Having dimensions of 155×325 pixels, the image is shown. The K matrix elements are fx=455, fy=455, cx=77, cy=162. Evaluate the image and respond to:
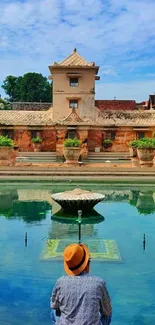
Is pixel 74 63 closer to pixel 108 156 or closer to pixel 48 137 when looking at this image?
pixel 48 137

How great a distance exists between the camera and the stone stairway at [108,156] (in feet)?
107

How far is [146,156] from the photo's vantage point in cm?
2330

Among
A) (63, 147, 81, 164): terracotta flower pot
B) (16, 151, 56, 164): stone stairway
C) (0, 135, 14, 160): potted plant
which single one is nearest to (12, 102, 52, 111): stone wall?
(16, 151, 56, 164): stone stairway

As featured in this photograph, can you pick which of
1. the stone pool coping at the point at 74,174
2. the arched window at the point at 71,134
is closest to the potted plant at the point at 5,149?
the stone pool coping at the point at 74,174

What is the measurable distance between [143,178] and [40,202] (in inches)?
261

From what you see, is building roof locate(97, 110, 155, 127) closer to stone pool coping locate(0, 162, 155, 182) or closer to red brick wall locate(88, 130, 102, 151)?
red brick wall locate(88, 130, 102, 151)

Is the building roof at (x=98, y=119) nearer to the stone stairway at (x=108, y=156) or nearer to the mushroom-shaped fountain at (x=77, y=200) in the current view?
the stone stairway at (x=108, y=156)

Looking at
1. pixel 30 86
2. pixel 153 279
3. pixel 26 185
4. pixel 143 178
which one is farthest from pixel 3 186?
pixel 30 86

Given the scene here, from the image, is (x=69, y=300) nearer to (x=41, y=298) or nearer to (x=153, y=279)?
(x=41, y=298)

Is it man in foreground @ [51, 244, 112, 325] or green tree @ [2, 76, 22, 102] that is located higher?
green tree @ [2, 76, 22, 102]

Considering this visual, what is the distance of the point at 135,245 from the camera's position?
9.53 metres

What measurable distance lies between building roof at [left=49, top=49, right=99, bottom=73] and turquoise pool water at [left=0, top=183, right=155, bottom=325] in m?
23.0

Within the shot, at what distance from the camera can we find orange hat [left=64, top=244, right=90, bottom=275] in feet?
11.7

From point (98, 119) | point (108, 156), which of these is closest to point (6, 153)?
point (108, 156)
